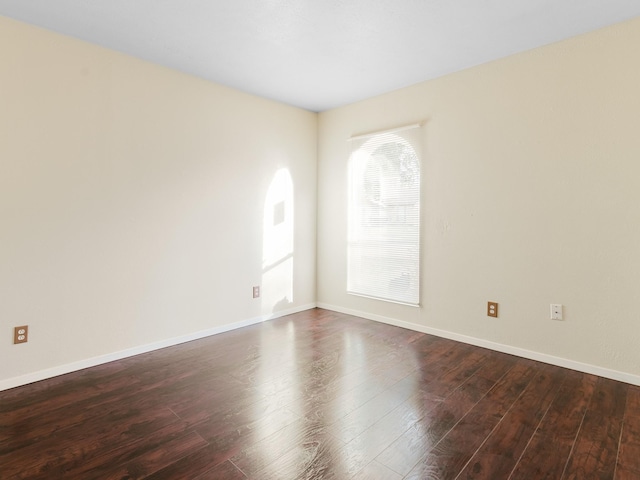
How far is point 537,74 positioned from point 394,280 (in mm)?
2095

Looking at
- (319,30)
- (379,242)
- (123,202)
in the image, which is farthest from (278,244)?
(319,30)

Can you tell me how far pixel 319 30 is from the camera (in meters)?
2.37

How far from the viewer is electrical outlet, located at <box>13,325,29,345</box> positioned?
7.39 ft

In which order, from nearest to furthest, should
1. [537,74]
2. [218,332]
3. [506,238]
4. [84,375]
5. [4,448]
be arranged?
1. [4,448]
2. [84,375]
3. [537,74]
4. [506,238]
5. [218,332]

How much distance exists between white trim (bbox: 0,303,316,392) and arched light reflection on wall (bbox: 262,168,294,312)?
24cm

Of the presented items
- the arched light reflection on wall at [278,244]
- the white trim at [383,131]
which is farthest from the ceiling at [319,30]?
the arched light reflection on wall at [278,244]

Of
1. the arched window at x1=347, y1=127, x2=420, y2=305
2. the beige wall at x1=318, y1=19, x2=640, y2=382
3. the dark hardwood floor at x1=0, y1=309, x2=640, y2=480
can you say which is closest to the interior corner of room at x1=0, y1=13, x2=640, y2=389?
the beige wall at x1=318, y1=19, x2=640, y2=382

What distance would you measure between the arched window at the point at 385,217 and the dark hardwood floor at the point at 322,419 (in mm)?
899

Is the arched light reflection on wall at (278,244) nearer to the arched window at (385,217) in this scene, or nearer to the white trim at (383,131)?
the arched window at (385,217)

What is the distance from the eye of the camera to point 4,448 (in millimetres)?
1600

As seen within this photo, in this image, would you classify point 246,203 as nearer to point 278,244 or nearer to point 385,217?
point 278,244

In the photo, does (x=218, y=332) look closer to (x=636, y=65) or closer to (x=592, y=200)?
(x=592, y=200)

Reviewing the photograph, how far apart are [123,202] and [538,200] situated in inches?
126

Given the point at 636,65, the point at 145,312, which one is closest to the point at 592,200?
the point at 636,65
